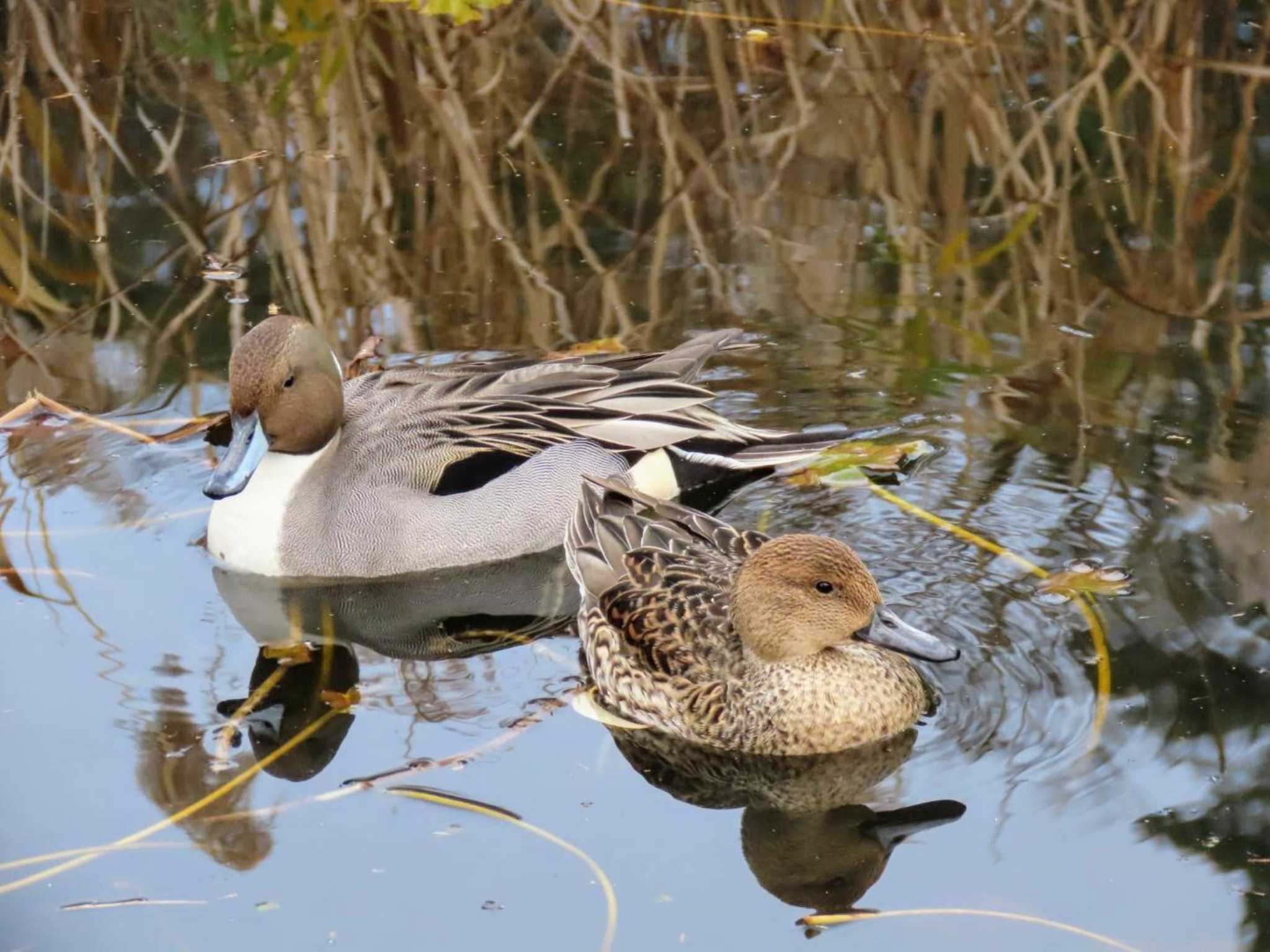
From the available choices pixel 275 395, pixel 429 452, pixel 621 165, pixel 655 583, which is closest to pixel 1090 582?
pixel 655 583

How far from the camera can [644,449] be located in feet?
22.8

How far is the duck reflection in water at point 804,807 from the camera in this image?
4.71 m

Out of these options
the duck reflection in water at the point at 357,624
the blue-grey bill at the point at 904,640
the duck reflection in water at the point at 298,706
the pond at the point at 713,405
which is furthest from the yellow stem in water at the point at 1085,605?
the duck reflection in water at the point at 298,706

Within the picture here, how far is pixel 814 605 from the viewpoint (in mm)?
5285

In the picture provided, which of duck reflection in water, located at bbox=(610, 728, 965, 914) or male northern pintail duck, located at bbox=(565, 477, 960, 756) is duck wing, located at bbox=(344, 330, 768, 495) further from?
duck reflection in water, located at bbox=(610, 728, 965, 914)

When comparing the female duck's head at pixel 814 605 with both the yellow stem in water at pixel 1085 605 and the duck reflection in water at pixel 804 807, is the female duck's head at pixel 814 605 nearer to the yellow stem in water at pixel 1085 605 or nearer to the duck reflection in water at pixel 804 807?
the duck reflection in water at pixel 804 807

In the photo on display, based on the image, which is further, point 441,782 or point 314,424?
point 314,424

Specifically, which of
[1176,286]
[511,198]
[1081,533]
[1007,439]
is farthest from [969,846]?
[511,198]

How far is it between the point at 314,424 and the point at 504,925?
2.58 m

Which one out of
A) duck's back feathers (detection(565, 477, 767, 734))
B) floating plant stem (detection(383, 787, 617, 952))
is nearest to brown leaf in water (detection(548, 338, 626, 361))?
duck's back feathers (detection(565, 477, 767, 734))

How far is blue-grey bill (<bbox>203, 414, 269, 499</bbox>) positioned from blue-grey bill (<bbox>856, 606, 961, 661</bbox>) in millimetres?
2363

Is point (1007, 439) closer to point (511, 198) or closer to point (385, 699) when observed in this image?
point (385, 699)

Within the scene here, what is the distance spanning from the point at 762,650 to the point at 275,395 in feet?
6.99

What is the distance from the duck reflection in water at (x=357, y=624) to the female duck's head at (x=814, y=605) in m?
1.01
